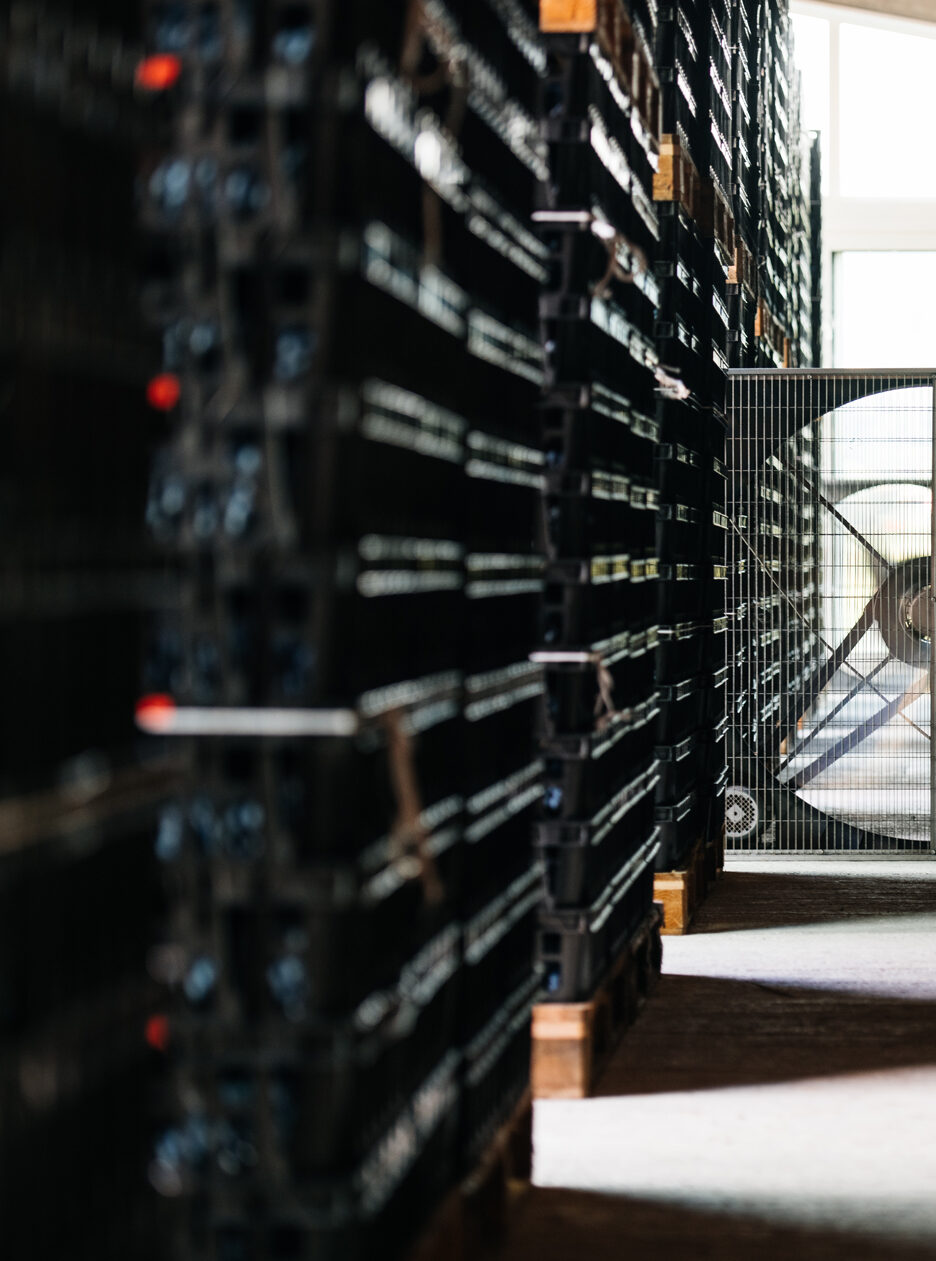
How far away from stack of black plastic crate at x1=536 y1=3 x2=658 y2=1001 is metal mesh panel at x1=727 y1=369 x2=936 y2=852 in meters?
4.65

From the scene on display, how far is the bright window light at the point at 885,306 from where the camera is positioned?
29734 mm

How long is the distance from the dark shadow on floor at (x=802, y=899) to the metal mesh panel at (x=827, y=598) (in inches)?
26.2

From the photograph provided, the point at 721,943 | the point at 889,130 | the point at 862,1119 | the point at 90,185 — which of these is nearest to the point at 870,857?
the point at 721,943

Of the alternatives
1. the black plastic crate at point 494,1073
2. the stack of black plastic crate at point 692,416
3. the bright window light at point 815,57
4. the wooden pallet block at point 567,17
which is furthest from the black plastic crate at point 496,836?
the bright window light at point 815,57

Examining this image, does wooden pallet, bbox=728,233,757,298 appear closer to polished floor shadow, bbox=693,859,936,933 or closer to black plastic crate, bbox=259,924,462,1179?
polished floor shadow, bbox=693,859,936,933

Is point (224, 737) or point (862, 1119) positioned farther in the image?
point (862, 1119)

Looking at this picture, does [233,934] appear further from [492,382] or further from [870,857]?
[870,857]

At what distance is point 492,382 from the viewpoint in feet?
13.3

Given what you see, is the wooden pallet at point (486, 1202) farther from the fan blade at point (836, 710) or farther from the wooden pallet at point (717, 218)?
the fan blade at point (836, 710)

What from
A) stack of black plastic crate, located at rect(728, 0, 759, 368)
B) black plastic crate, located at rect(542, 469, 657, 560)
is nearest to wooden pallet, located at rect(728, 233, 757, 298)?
stack of black plastic crate, located at rect(728, 0, 759, 368)

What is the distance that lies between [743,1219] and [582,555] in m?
1.82

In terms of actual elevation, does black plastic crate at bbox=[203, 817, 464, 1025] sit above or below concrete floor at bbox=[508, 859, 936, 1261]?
above

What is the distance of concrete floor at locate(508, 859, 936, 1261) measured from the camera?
4.37 m

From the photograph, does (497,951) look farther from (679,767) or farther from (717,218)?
(717,218)
